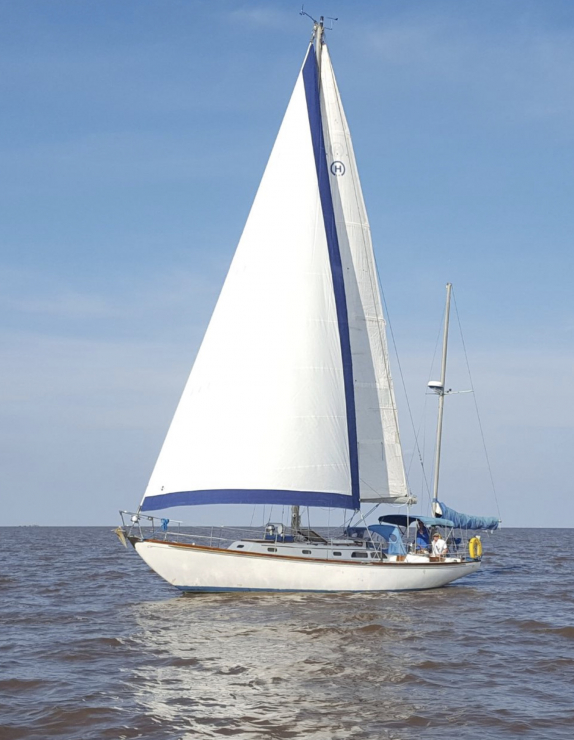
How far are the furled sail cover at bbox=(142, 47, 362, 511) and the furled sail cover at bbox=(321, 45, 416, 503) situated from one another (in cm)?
60

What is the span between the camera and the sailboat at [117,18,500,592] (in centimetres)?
2375

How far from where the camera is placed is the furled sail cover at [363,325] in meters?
26.6

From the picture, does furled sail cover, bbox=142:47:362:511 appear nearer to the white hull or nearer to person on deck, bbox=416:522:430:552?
the white hull

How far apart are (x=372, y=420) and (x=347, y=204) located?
7.08 m

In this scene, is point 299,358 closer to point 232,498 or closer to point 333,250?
point 333,250

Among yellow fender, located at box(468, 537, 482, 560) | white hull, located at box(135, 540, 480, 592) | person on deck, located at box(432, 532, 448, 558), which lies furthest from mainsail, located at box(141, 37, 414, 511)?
yellow fender, located at box(468, 537, 482, 560)

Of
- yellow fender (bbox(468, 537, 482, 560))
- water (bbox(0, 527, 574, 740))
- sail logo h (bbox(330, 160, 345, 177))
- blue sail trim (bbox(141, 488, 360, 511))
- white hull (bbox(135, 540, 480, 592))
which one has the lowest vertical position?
water (bbox(0, 527, 574, 740))

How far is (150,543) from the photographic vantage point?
23.7 metres

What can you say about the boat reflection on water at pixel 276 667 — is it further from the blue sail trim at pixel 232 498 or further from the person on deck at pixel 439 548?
the person on deck at pixel 439 548

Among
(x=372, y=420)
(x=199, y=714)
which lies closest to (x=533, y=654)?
(x=199, y=714)

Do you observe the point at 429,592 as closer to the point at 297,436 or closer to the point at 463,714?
the point at 297,436

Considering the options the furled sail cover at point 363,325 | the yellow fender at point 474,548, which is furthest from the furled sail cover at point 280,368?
the yellow fender at point 474,548

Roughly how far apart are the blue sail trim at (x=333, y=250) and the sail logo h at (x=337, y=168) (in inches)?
13.1

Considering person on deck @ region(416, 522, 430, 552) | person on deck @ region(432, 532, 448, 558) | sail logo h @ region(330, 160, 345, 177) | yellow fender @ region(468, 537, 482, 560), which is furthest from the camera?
yellow fender @ region(468, 537, 482, 560)
